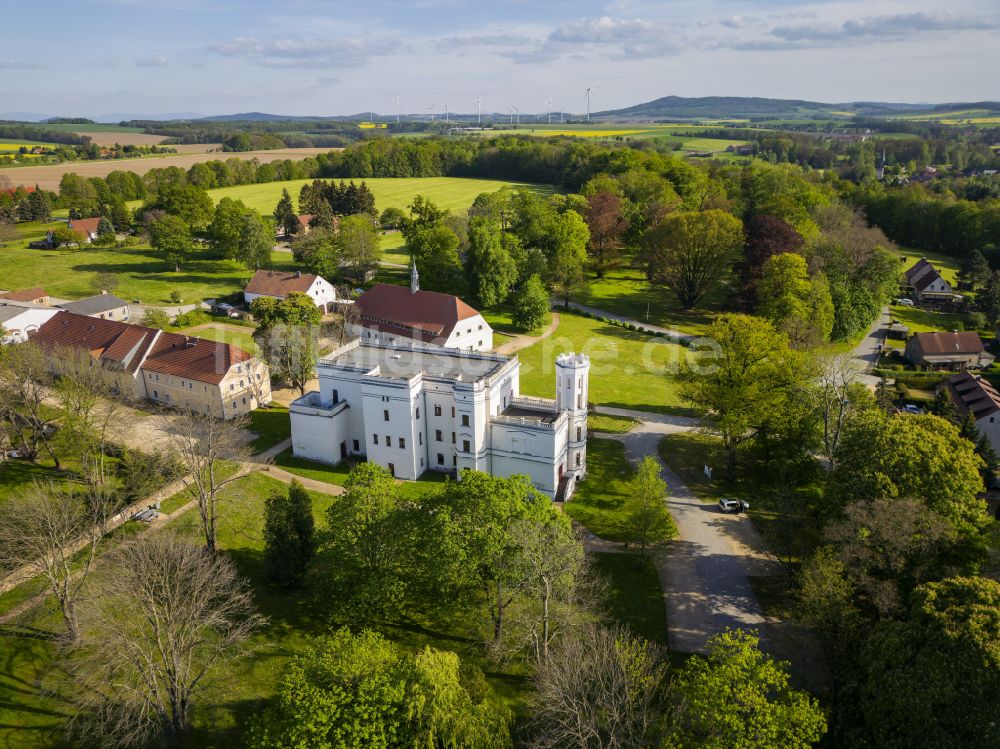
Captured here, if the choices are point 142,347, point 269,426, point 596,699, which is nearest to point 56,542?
point 596,699

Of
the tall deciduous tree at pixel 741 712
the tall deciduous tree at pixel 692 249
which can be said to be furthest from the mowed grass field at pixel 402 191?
the tall deciduous tree at pixel 741 712

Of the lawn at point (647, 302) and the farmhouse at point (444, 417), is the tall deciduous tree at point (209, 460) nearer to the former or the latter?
the farmhouse at point (444, 417)

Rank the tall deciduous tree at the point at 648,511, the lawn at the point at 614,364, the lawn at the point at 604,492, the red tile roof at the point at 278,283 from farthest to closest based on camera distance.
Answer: the red tile roof at the point at 278,283 → the lawn at the point at 614,364 → the lawn at the point at 604,492 → the tall deciduous tree at the point at 648,511

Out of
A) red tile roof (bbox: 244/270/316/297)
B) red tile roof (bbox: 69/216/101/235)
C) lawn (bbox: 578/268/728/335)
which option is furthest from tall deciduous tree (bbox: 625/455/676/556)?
red tile roof (bbox: 69/216/101/235)

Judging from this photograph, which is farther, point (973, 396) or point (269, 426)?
point (973, 396)

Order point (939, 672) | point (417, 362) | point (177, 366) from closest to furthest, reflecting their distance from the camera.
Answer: point (939, 672) → point (417, 362) → point (177, 366)

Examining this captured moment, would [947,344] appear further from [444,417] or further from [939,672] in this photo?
[939,672]
